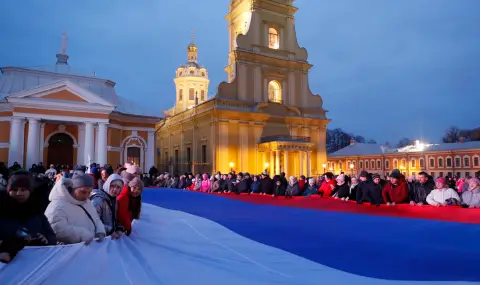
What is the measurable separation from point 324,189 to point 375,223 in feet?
16.9

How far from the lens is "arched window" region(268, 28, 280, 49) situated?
3620 cm

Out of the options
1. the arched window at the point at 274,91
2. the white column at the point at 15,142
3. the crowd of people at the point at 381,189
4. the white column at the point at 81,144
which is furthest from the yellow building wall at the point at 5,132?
the arched window at the point at 274,91

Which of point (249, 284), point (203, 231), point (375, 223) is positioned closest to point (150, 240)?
point (203, 231)

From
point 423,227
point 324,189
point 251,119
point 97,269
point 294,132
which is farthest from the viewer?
point 294,132

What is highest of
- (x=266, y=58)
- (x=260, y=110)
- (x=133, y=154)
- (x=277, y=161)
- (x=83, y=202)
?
(x=266, y=58)

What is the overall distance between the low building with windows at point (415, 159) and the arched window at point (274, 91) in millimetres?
30808

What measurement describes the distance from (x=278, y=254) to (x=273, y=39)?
33353 millimetres

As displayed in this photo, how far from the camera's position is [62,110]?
25.4m

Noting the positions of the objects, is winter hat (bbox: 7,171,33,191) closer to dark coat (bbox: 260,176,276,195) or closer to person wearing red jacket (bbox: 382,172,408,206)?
person wearing red jacket (bbox: 382,172,408,206)

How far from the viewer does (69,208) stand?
4445 millimetres

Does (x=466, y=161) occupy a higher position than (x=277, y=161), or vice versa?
(x=466, y=161)

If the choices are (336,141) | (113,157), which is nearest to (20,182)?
(113,157)

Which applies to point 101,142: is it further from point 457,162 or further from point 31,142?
point 457,162

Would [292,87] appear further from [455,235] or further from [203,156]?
[455,235]
